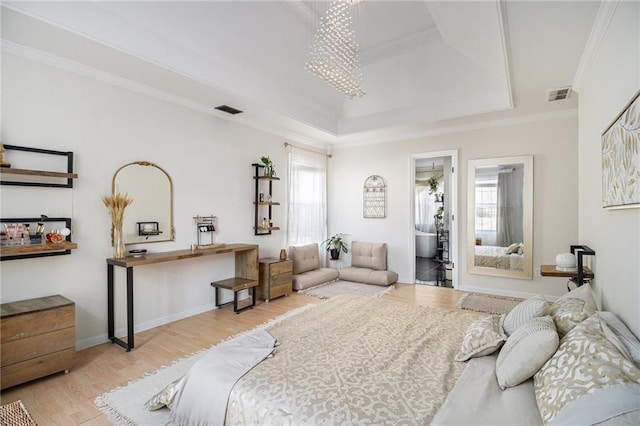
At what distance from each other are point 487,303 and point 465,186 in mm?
1923

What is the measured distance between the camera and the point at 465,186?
5184mm

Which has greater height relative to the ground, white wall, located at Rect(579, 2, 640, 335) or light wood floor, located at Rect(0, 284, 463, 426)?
white wall, located at Rect(579, 2, 640, 335)

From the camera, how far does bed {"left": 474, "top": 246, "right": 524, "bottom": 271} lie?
4801 mm

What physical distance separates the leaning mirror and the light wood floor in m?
1.12

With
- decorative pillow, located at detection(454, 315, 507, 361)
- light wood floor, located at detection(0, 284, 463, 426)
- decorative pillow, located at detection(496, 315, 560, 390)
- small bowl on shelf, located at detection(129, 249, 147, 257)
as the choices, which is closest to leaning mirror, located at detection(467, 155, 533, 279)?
light wood floor, located at detection(0, 284, 463, 426)

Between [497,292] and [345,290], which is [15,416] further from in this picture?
[497,292]

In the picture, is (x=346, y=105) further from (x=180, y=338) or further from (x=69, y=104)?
(x=180, y=338)

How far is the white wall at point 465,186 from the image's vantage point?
4484 millimetres

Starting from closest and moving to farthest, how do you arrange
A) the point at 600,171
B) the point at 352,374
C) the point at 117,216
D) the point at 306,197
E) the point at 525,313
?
the point at 352,374 → the point at 525,313 → the point at 600,171 → the point at 117,216 → the point at 306,197

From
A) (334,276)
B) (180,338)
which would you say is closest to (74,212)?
(180,338)

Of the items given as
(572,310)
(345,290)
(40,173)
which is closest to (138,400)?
(40,173)

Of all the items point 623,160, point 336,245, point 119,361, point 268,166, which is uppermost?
point 268,166

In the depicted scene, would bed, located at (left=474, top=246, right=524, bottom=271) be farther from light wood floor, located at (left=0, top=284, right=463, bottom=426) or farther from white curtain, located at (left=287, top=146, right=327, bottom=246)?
white curtain, located at (left=287, top=146, right=327, bottom=246)

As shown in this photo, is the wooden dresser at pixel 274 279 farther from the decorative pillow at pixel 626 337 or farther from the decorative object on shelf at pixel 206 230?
the decorative pillow at pixel 626 337
